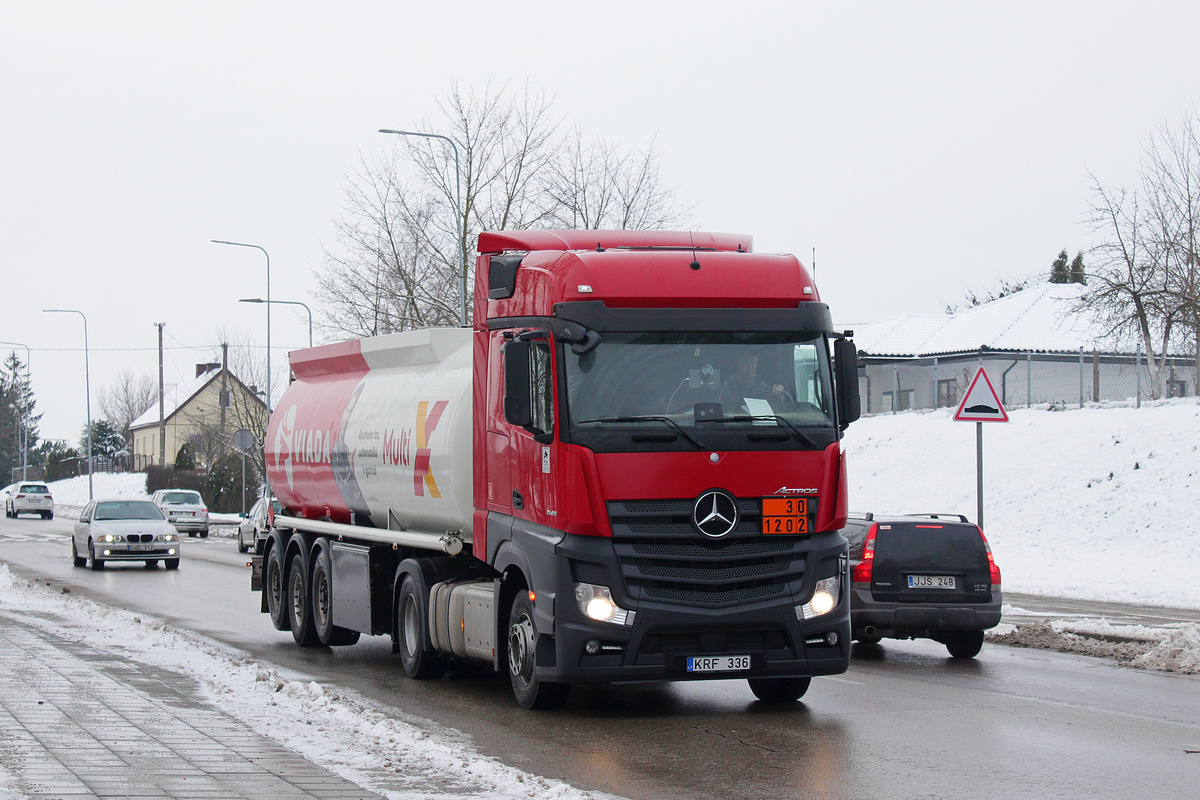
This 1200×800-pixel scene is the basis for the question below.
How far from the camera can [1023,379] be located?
46.4m

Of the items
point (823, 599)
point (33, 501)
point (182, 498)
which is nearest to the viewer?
point (823, 599)

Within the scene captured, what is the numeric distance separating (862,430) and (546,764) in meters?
36.3

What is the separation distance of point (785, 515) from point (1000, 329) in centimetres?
4622

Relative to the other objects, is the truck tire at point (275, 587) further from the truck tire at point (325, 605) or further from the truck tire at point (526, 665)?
the truck tire at point (526, 665)

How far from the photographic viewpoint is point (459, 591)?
11.7m

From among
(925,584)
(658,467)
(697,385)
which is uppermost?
(697,385)

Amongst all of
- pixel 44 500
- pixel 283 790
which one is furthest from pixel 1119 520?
pixel 44 500

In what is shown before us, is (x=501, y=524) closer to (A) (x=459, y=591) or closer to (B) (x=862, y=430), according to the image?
(A) (x=459, y=591)

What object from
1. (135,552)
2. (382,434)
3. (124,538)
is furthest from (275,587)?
(124,538)

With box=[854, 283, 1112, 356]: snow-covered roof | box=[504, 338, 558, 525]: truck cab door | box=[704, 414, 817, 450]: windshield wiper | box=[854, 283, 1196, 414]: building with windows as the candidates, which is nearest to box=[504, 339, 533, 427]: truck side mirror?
box=[504, 338, 558, 525]: truck cab door

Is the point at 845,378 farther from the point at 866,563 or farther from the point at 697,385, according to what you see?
the point at 866,563

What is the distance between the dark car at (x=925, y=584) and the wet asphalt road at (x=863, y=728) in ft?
1.20

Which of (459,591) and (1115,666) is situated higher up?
(459,591)

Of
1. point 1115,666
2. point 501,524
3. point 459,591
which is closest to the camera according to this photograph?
point 501,524
